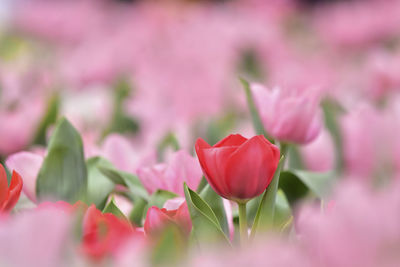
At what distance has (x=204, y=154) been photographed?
37cm

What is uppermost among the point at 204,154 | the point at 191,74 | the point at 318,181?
the point at 204,154

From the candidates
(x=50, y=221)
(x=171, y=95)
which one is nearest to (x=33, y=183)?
(x=50, y=221)

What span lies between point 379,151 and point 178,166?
27cm

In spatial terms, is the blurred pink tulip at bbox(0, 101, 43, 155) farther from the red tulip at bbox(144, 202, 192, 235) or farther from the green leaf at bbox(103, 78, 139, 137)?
the red tulip at bbox(144, 202, 192, 235)

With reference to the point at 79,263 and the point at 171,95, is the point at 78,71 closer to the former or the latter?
the point at 171,95

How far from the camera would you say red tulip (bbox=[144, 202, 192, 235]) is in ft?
1.18

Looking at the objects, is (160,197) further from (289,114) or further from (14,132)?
(14,132)

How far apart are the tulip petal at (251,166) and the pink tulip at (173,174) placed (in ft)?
0.28

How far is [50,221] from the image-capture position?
23 cm

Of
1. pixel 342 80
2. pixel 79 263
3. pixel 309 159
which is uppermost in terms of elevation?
pixel 79 263

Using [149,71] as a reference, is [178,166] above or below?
above

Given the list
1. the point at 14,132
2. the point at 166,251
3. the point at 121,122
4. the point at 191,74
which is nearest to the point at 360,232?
the point at 166,251

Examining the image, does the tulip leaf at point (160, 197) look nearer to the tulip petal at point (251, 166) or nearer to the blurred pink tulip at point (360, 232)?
the tulip petal at point (251, 166)

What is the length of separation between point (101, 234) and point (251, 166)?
10 centimetres
